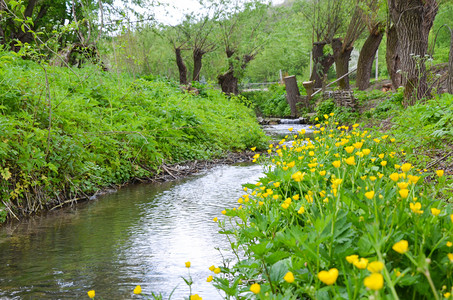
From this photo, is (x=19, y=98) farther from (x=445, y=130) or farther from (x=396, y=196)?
(x=445, y=130)

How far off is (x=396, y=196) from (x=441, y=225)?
35 cm

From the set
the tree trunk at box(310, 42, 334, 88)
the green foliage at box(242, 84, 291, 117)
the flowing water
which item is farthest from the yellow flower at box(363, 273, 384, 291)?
the tree trunk at box(310, 42, 334, 88)

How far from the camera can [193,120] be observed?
8.26 m

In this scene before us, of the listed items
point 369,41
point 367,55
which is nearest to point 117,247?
point 369,41

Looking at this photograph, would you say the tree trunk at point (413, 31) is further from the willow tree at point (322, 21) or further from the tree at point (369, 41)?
the willow tree at point (322, 21)

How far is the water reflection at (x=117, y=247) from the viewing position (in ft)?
8.54

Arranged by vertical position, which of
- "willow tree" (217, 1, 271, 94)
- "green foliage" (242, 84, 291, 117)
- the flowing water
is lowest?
A: the flowing water

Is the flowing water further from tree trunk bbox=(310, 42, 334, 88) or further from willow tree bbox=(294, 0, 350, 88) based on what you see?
tree trunk bbox=(310, 42, 334, 88)

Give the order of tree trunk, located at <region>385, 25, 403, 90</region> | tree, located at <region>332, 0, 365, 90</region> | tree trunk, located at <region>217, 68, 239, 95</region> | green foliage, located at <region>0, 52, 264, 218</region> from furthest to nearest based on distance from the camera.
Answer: tree trunk, located at <region>217, 68, 239, 95</region>
tree, located at <region>332, 0, 365, 90</region>
tree trunk, located at <region>385, 25, 403, 90</region>
green foliage, located at <region>0, 52, 264, 218</region>

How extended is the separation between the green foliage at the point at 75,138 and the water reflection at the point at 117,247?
354mm

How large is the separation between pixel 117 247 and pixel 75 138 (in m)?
2.03

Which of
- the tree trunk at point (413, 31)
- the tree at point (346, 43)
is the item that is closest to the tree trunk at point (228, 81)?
the tree at point (346, 43)

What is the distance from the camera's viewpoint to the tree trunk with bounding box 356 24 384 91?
15211 mm

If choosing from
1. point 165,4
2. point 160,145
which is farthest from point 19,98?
point 165,4
